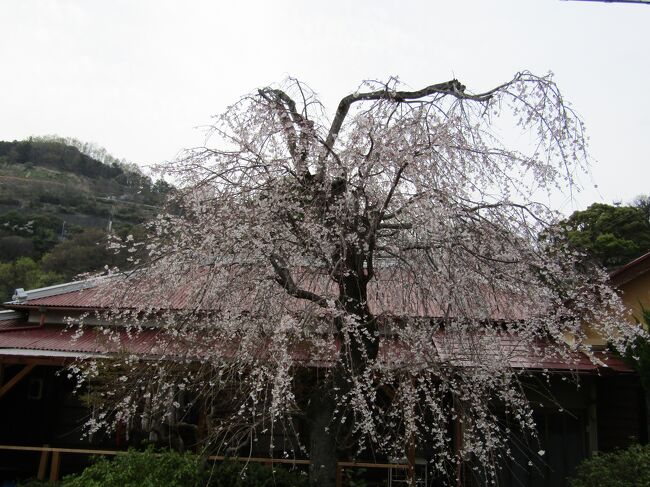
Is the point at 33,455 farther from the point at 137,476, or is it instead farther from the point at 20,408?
the point at 137,476

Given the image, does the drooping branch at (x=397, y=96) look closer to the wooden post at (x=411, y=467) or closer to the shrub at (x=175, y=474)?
the wooden post at (x=411, y=467)

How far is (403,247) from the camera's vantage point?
16.1 feet

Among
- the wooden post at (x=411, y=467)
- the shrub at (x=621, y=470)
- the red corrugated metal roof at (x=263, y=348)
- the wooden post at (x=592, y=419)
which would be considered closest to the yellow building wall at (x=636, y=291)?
the red corrugated metal roof at (x=263, y=348)

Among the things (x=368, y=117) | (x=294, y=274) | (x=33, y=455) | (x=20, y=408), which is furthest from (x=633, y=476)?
(x=20, y=408)

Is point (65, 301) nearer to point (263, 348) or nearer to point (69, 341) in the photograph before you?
point (69, 341)

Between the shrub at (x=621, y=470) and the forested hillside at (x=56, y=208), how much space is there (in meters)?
14.1

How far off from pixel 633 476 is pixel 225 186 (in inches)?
209

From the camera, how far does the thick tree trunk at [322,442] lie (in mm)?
5301

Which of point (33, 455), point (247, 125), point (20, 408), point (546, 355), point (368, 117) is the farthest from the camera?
point (20, 408)

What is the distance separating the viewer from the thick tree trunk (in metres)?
5.30

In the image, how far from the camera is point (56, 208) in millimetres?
39375

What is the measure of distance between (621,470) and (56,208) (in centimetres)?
4103

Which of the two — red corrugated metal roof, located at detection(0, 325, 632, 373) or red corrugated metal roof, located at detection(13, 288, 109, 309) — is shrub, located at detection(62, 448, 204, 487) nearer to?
red corrugated metal roof, located at detection(0, 325, 632, 373)

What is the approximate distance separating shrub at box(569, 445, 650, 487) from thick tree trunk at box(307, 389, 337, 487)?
121 inches
